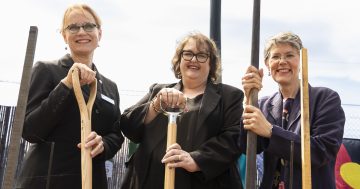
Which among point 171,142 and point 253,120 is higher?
point 253,120

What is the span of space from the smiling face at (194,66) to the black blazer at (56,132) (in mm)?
502

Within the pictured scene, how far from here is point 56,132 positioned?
2.31m

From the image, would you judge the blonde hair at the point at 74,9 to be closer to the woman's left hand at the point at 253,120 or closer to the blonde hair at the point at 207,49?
the blonde hair at the point at 207,49

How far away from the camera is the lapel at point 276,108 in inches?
96.4

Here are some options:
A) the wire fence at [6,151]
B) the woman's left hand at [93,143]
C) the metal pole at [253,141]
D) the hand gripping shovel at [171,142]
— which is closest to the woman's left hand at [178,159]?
the hand gripping shovel at [171,142]

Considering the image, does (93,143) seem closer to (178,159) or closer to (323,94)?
(178,159)

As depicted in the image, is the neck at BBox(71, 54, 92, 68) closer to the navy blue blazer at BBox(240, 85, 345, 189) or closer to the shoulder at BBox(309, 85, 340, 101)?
the navy blue blazer at BBox(240, 85, 345, 189)

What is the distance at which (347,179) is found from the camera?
18.0 feet

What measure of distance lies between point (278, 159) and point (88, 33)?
1.27m

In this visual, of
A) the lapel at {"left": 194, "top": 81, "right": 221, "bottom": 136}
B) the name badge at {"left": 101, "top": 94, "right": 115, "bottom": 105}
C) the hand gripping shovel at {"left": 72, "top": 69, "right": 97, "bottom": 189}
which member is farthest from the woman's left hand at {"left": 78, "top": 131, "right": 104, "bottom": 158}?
the lapel at {"left": 194, "top": 81, "right": 221, "bottom": 136}

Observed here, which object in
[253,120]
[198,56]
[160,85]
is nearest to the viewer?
[253,120]

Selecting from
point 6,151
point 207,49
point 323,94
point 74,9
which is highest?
point 74,9

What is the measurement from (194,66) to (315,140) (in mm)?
815

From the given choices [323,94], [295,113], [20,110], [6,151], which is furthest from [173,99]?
[6,151]
